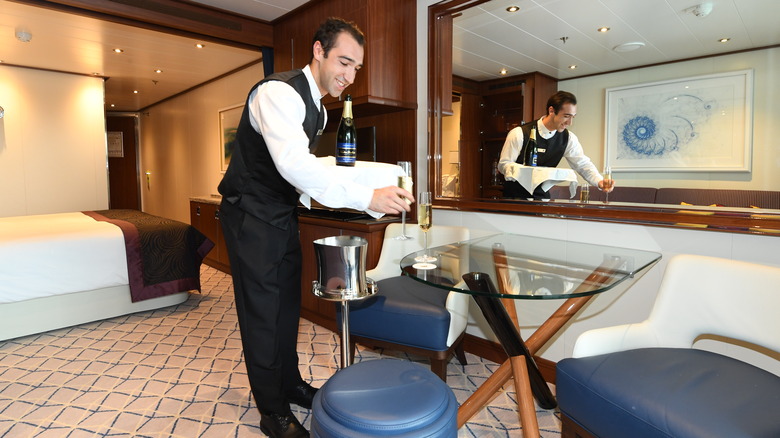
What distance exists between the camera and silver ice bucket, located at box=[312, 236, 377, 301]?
5.24ft

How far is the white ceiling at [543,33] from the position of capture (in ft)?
6.50

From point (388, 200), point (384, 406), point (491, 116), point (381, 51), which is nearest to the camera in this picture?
point (384, 406)

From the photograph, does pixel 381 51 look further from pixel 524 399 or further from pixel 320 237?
pixel 524 399

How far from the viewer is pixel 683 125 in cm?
209

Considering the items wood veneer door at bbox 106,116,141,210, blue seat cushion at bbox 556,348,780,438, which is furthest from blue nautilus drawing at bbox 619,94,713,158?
wood veneer door at bbox 106,116,141,210

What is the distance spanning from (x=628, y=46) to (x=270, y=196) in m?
1.98

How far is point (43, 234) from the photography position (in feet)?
11.6

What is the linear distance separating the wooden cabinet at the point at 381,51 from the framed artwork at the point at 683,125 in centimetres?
143

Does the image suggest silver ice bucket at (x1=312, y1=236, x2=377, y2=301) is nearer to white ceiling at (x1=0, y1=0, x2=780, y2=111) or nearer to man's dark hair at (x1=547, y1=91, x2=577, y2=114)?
man's dark hair at (x1=547, y1=91, x2=577, y2=114)

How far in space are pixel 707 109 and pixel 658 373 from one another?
4.29 feet

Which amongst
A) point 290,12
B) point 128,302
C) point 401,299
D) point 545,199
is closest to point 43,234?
point 128,302

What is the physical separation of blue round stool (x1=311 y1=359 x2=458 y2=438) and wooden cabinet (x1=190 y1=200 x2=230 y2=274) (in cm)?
438

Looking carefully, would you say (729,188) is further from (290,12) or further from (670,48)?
(290,12)

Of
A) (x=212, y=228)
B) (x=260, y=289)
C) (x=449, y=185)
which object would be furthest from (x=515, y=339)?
(x=212, y=228)
